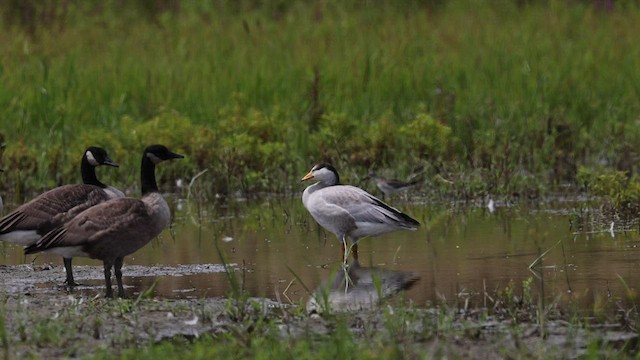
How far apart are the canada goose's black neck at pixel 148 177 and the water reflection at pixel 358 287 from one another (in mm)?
1385

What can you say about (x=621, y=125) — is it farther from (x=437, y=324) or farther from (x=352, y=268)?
(x=437, y=324)

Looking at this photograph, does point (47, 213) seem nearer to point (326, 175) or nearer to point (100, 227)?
point (100, 227)

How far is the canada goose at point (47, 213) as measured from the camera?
32.7 ft

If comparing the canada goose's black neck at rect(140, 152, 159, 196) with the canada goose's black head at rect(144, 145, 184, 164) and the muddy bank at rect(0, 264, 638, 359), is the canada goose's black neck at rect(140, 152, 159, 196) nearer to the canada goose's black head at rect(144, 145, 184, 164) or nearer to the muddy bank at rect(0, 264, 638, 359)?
the canada goose's black head at rect(144, 145, 184, 164)

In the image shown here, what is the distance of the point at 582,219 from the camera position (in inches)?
483

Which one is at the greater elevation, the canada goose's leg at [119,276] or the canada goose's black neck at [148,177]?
the canada goose's black neck at [148,177]

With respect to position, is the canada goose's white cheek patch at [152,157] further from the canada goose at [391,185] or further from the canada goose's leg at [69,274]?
the canada goose at [391,185]

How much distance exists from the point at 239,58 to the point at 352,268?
8.79 m

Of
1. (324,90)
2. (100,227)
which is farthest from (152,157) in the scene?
(324,90)

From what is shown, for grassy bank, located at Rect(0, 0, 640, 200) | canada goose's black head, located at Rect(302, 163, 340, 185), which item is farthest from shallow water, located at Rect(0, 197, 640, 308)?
grassy bank, located at Rect(0, 0, 640, 200)

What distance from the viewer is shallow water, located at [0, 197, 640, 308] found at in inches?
362

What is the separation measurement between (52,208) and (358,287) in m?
2.31

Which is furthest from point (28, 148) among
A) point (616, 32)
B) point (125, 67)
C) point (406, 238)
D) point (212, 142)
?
point (616, 32)

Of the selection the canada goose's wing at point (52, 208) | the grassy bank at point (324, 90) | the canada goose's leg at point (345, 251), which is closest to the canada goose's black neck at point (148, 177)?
the canada goose's wing at point (52, 208)
